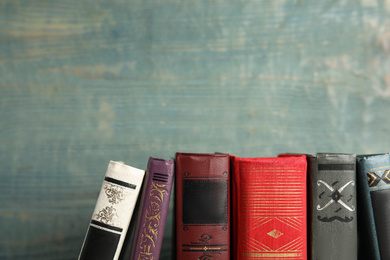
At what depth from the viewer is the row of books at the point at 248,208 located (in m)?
0.71

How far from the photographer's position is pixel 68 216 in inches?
37.0

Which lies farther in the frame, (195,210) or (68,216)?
(68,216)

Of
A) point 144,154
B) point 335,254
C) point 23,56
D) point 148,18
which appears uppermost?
point 148,18

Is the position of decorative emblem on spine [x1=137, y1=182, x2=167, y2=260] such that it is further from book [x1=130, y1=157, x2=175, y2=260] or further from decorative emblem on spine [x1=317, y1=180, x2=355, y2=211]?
decorative emblem on spine [x1=317, y1=180, x2=355, y2=211]

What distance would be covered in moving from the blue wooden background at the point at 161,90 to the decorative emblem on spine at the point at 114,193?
0.77 ft

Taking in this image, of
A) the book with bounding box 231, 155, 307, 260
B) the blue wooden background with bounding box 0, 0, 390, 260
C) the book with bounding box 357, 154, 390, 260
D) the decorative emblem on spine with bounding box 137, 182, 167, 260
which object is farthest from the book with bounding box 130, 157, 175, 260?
the book with bounding box 357, 154, 390, 260

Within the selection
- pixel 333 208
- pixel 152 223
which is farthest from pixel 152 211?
pixel 333 208

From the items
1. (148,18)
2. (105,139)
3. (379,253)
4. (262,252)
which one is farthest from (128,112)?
(379,253)

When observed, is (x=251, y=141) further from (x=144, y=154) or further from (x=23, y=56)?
(x=23, y=56)

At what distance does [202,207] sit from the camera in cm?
72

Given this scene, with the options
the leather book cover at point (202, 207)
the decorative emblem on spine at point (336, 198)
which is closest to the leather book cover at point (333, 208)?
the decorative emblem on spine at point (336, 198)

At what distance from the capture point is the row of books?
2.35 ft

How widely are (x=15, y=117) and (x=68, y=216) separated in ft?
0.83

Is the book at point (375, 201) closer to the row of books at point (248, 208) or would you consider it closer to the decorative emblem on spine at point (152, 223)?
the row of books at point (248, 208)
